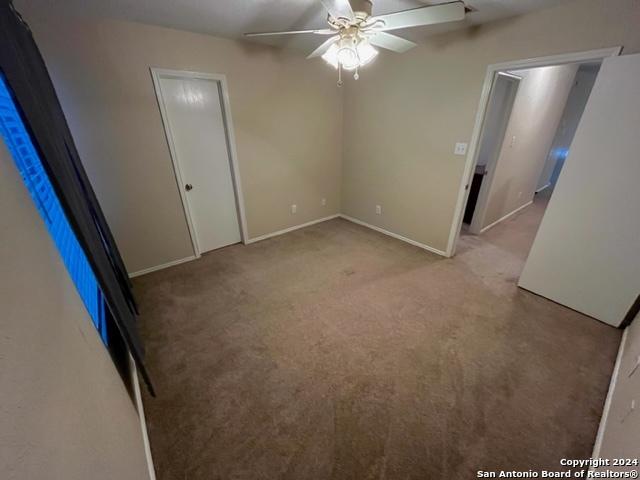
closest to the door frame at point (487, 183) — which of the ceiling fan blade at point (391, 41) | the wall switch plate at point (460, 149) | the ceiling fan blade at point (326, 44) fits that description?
the wall switch plate at point (460, 149)

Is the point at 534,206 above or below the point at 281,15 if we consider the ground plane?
below

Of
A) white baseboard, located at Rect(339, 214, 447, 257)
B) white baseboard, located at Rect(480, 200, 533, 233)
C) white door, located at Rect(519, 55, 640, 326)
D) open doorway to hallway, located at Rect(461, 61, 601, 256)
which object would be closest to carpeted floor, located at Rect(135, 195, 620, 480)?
white door, located at Rect(519, 55, 640, 326)

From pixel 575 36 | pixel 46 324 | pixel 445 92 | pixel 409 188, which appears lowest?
pixel 409 188

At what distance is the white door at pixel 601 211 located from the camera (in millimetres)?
1765

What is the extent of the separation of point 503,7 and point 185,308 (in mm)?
3526

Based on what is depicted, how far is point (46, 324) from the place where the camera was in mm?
667

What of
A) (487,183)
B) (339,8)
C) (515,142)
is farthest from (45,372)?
(515,142)

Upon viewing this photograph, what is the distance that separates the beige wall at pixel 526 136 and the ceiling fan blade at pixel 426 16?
92.0 inches

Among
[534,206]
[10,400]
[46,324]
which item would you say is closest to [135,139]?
[46,324]

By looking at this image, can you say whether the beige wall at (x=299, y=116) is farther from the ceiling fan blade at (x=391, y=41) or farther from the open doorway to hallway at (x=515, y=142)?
the ceiling fan blade at (x=391, y=41)

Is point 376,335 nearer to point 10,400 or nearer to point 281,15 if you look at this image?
point 10,400

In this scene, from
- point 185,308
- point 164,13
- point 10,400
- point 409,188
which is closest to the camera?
point 10,400

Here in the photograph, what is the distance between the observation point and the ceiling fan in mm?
1327

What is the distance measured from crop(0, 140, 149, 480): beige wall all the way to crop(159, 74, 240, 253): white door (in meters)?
2.17
